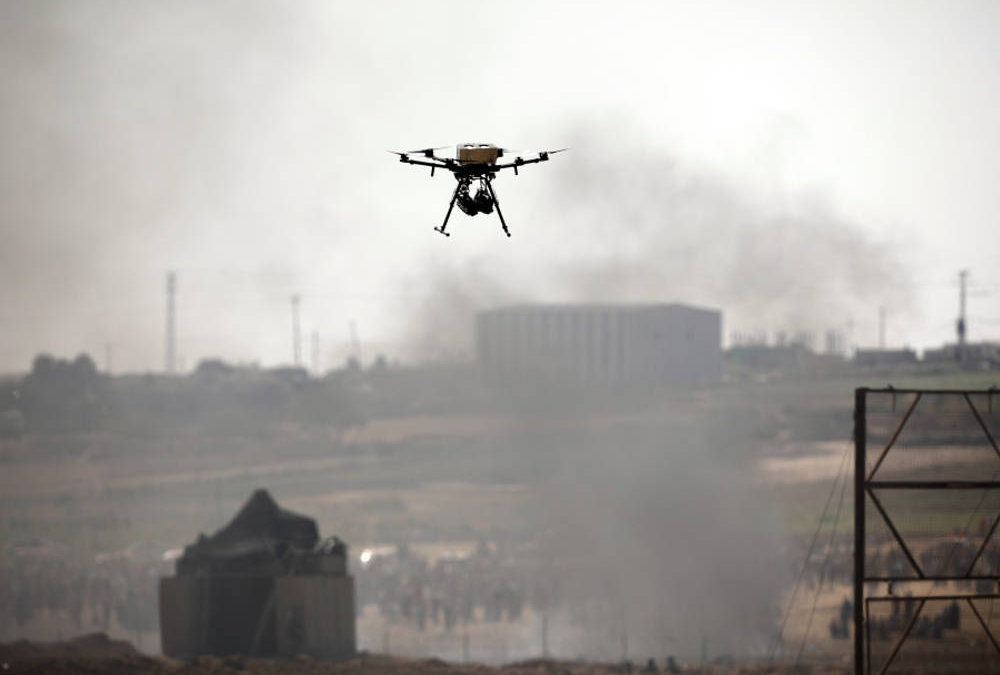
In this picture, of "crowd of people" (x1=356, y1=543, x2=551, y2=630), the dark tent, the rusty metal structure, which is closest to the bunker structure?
the dark tent

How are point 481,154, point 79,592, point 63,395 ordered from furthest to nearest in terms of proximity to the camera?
point 63,395
point 79,592
point 481,154

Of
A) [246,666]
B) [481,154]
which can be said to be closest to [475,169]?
[481,154]

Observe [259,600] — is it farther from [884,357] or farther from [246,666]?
[884,357]

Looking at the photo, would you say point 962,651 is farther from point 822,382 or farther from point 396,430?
point 396,430

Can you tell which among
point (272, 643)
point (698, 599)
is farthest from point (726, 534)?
point (272, 643)

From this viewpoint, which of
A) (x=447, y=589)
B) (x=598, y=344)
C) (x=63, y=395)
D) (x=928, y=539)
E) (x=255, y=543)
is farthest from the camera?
(x=598, y=344)

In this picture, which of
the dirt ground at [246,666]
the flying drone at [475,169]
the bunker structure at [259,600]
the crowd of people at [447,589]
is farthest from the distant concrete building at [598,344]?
the flying drone at [475,169]

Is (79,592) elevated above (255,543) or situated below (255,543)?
below

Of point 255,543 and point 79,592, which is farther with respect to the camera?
point 79,592
